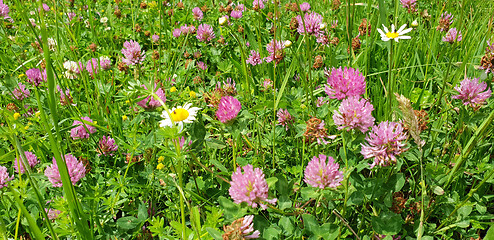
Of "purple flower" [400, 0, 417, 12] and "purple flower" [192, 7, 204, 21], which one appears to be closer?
"purple flower" [400, 0, 417, 12]

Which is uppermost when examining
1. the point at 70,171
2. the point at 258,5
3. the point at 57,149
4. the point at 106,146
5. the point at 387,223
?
the point at 57,149

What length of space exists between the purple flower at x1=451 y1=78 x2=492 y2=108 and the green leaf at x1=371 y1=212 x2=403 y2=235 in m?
0.53

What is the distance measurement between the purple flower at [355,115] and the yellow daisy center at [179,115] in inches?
18.9

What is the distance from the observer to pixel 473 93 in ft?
4.66

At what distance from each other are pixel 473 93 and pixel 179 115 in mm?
1065

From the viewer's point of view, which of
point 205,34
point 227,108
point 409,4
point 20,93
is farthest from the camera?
point 205,34

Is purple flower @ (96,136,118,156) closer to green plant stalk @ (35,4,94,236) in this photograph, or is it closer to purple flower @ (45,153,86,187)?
purple flower @ (45,153,86,187)

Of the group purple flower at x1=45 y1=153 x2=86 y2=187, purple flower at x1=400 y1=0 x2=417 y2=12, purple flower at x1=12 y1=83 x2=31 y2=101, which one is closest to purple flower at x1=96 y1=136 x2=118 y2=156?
purple flower at x1=45 y1=153 x2=86 y2=187

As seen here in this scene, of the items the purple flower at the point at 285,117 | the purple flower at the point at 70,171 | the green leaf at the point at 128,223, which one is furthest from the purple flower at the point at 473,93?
the purple flower at the point at 70,171

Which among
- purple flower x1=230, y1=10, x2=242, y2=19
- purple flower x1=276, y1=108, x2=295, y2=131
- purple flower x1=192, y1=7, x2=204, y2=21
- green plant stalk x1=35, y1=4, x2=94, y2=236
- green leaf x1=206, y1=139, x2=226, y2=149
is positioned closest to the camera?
green plant stalk x1=35, y1=4, x2=94, y2=236

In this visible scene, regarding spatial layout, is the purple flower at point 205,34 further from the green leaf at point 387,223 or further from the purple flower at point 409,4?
the green leaf at point 387,223

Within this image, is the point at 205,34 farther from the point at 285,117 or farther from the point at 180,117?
the point at 180,117

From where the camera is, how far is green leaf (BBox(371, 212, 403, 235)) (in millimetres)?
1234

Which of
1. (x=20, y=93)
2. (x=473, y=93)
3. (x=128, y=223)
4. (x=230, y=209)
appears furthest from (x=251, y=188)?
(x=20, y=93)
